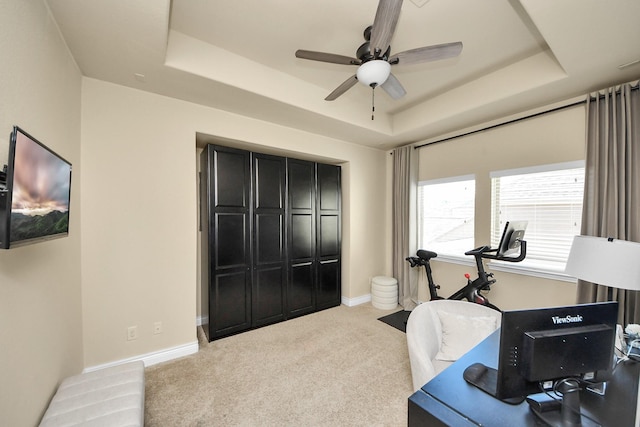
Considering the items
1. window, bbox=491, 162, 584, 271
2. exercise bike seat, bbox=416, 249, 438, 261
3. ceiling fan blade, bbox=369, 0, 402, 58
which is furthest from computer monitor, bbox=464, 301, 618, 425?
exercise bike seat, bbox=416, 249, 438, 261

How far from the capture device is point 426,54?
69.4 inches

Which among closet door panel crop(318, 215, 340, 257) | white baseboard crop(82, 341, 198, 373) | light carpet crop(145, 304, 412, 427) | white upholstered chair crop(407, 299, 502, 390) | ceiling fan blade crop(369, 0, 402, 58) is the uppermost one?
ceiling fan blade crop(369, 0, 402, 58)

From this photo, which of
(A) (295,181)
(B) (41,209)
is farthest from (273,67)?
(B) (41,209)

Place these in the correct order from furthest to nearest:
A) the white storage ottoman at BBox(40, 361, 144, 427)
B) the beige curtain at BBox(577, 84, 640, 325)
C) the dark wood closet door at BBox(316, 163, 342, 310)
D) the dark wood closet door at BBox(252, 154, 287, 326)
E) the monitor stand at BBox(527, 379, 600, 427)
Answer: the dark wood closet door at BBox(316, 163, 342, 310) < the dark wood closet door at BBox(252, 154, 287, 326) < the beige curtain at BBox(577, 84, 640, 325) < the white storage ottoman at BBox(40, 361, 144, 427) < the monitor stand at BBox(527, 379, 600, 427)

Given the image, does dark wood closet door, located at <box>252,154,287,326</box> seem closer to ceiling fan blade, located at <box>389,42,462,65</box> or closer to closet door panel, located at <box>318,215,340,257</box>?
closet door panel, located at <box>318,215,340,257</box>

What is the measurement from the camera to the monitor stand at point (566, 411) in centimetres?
88

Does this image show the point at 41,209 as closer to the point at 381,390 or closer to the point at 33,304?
the point at 33,304

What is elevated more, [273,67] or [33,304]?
[273,67]

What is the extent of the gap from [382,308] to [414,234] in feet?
4.04

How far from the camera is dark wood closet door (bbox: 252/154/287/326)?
3.08 meters

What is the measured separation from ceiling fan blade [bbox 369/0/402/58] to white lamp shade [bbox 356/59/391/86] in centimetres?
8

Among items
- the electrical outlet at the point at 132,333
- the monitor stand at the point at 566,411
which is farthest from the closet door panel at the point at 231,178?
the monitor stand at the point at 566,411

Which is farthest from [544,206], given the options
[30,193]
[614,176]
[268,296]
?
[30,193]

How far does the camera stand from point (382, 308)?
12.5 ft
